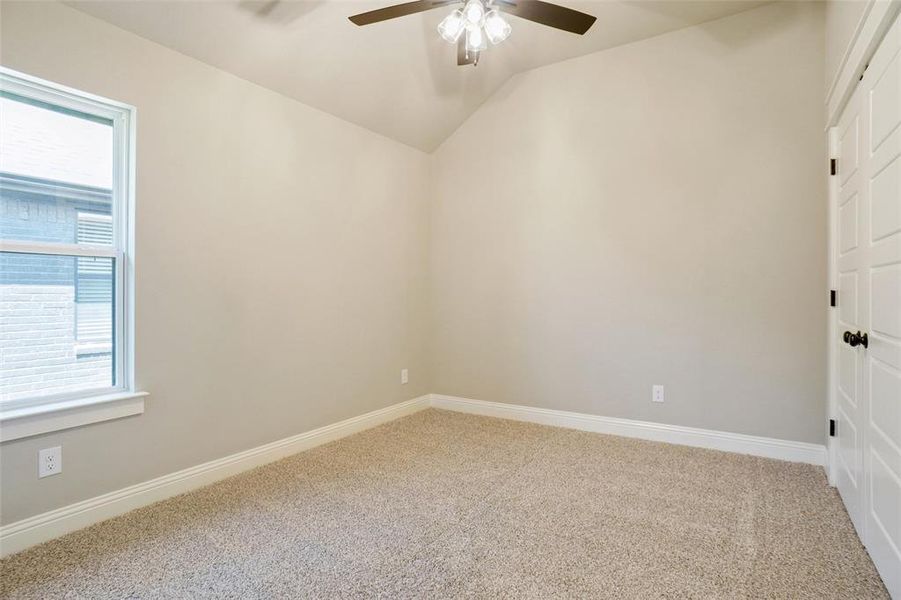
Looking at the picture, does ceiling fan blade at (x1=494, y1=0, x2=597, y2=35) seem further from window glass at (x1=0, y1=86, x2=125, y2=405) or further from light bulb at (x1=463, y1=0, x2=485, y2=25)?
window glass at (x1=0, y1=86, x2=125, y2=405)

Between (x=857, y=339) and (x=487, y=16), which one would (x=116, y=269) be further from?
(x=857, y=339)

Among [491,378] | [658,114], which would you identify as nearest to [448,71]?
[658,114]

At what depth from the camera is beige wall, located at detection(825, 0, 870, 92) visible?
2.04 metres

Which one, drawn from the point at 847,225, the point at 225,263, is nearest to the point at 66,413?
the point at 225,263

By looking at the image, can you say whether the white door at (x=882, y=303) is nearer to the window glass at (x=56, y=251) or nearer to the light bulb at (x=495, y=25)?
the light bulb at (x=495, y=25)

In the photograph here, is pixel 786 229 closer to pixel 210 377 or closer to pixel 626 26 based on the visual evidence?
pixel 626 26

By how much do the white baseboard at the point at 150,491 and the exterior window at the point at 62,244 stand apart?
0.50 metres

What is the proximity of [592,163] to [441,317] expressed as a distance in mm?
1816

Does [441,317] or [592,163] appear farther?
[441,317]

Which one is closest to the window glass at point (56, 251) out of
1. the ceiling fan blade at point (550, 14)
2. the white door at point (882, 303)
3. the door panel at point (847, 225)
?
the ceiling fan blade at point (550, 14)

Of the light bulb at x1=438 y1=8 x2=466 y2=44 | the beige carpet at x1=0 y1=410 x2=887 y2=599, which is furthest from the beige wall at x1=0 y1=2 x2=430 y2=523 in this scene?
the light bulb at x1=438 y1=8 x2=466 y2=44

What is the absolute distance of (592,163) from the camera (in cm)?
355

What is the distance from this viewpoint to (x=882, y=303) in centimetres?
176

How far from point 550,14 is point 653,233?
183 centimetres
